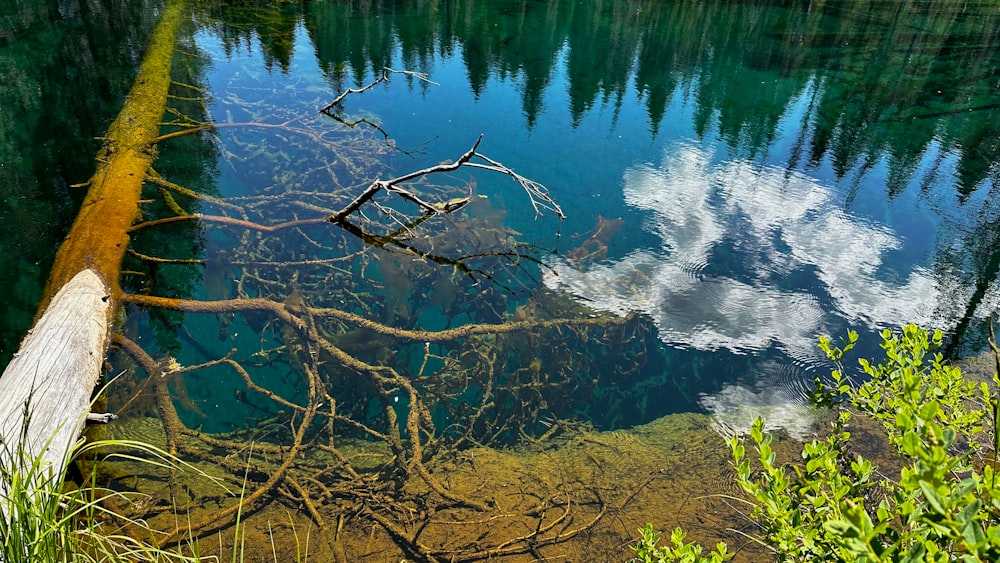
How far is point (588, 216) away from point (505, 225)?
1.05 m

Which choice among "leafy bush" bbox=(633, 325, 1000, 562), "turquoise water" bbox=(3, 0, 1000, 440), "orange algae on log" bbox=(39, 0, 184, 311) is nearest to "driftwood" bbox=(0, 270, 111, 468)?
"orange algae on log" bbox=(39, 0, 184, 311)

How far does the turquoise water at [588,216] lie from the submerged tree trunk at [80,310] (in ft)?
1.02

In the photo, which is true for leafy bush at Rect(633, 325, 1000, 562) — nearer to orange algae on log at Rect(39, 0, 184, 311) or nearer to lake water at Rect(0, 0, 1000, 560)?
lake water at Rect(0, 0, 1000, 560)

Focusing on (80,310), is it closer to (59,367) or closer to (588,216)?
(59,367)

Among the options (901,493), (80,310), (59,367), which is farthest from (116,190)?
(901,493)

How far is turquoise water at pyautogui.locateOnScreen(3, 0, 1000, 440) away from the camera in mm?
4992

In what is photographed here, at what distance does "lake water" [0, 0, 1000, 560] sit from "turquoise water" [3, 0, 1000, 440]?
0.11 ft

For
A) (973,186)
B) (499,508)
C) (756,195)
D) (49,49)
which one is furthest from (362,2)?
(499,508)

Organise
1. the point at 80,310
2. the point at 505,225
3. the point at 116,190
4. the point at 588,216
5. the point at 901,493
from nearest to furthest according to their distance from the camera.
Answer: the point at 901,493 < the point at 80,310 < the point at 116,190 < the point at 505,225 < the point at 588,216

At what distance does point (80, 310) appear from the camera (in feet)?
14.1

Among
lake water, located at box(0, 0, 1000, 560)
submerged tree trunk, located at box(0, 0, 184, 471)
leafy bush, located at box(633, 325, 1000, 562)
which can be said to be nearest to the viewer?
leafy bush, located at box(633, 325, 1000, 562)

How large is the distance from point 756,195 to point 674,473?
5.00 meters

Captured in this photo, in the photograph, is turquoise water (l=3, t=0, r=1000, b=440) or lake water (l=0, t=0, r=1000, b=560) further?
turquoise water (l=3, t=0, r=1000, b=440)

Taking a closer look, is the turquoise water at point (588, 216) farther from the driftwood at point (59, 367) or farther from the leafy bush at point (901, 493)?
the leafy bush at point (901, 493)
